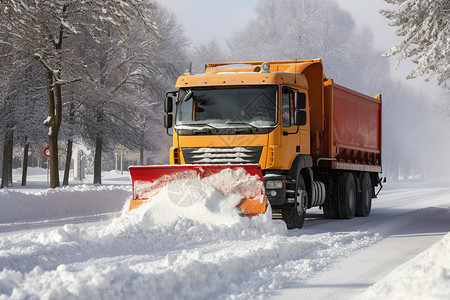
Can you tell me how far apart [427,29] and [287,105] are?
21.4 feet

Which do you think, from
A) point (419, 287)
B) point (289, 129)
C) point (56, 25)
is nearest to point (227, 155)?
point (289, 129)

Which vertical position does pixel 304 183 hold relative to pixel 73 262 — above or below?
above

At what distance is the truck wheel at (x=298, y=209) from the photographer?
471 inches

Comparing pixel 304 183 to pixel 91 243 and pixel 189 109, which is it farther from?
pixel 91 243

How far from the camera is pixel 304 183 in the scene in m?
12.6

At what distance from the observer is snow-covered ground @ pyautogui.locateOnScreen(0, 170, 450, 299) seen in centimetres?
538

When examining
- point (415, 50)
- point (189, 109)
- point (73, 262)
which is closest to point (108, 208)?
point (189, 109)

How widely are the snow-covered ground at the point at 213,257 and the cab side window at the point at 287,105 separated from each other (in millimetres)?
1913

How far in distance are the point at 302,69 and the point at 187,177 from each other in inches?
152

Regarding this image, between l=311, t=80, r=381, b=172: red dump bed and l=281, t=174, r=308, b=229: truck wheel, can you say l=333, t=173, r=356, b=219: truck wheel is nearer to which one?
l=311, t=80, r=381, b=172: red dump bed

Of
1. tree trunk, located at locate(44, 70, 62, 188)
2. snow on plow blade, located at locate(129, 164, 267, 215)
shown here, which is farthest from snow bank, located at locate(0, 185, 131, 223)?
snow on plow blade, located at locate(129, 164, 267, 215)

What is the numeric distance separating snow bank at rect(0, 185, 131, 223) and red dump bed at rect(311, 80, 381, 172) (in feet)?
24.4

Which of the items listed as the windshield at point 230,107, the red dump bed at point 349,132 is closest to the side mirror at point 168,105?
the windshield at point 230,107

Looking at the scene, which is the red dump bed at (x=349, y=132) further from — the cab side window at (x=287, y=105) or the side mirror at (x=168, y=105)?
the side mirror at (x=168, y=105)
